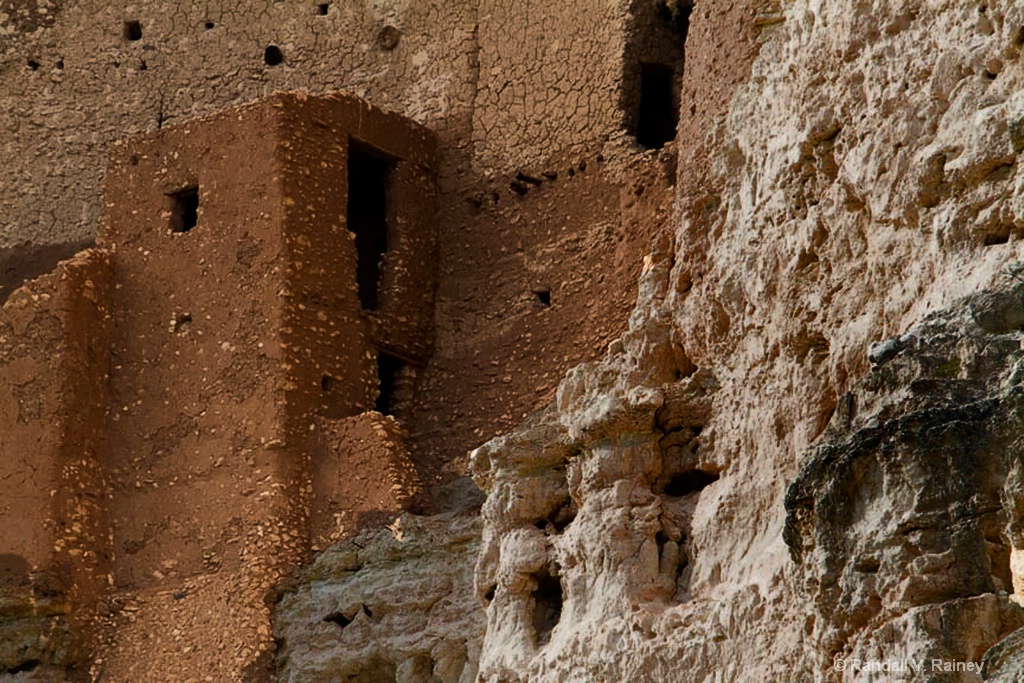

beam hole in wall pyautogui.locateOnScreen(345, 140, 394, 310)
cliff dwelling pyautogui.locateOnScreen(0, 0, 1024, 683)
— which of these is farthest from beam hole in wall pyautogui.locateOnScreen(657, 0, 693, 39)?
beam hole in wall pyautogui.locateOnScreen(345, 140, 394, 310)

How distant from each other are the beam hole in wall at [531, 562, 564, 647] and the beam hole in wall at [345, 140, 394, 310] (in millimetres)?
9133

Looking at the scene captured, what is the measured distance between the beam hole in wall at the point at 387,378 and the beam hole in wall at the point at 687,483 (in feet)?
29.5

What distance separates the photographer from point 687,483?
11117mm

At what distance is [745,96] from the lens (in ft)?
39.6

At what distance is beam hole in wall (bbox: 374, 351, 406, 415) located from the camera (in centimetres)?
2006

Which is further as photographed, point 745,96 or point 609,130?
point 609,130

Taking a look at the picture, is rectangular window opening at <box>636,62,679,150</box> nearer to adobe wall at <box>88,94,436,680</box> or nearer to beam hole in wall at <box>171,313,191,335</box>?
adobe wall at <box>88,94,436,680</box>

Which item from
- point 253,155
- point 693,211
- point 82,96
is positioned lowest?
point 693,211

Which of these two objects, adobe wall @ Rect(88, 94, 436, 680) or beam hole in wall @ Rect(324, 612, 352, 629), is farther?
adobe wall @ Rect(88, 94, 436, 680)

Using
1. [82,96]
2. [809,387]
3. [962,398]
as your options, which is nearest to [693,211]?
[809,387]

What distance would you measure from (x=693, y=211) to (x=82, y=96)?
40.9 feet

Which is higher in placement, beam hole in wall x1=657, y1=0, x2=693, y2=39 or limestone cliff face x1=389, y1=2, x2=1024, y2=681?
beam hole in wall x1=657, y1=0, x2=693, y2=39

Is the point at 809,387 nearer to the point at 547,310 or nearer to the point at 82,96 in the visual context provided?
the point at 547,310

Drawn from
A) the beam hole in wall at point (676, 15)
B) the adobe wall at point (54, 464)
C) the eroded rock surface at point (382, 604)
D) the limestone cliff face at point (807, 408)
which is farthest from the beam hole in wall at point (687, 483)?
the beam hole in wall at point (676, 15)
